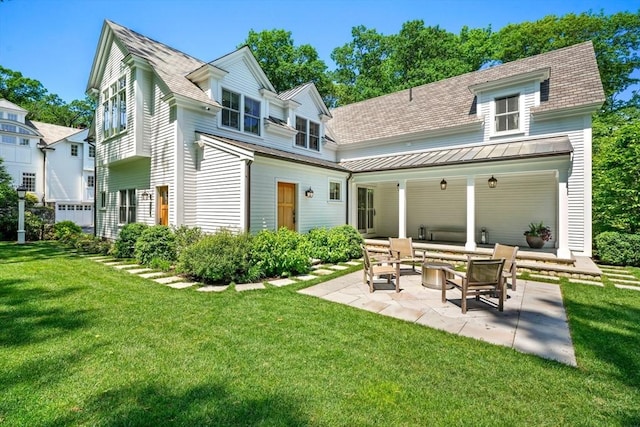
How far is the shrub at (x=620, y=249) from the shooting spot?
9.27 metres

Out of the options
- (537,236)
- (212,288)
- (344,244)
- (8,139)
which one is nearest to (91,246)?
(212,288)

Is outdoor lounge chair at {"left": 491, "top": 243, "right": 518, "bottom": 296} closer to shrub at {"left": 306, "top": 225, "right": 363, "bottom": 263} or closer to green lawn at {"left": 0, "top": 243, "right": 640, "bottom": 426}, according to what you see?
green lawn at {"left": 0, "top": 243, "right": 640, "bottom": 426}

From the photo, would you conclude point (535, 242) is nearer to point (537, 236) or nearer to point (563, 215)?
point (537, 236)

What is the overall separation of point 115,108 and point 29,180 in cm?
Result: 2017

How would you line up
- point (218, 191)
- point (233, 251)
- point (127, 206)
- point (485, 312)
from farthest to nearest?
point (127, 206)
point (218, 191)
point (233, 251)
point (485, 312)

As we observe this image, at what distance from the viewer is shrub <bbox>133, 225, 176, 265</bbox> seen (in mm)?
9047

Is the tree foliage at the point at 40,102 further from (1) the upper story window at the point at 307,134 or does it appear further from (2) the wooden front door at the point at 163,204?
(1) the upper story window at the point at 307,134

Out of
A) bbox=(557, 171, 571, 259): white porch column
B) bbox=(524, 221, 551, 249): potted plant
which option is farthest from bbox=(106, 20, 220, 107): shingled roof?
bbox=(524, 221, 551, 249): potted plant

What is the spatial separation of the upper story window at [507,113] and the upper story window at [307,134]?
8202 millimetres

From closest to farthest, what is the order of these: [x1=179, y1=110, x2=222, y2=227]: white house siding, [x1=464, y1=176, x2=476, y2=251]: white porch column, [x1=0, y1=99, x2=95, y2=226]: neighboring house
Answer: [x1=179, y1=110, x2=222, y2=227]: white house siding, [x1=464, y1=176, x2=476, y2=251]: white porch column, [x1=0, y1=99, x2=95, y2=226]: neighboring house

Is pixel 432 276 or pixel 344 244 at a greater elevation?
pixel 344 244

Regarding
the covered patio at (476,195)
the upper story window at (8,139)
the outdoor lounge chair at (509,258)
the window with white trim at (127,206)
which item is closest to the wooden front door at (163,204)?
the window with white trim at (127,206)

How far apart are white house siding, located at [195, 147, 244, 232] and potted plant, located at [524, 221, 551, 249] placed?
10.6 meters

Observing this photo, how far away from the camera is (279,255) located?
7617mm
